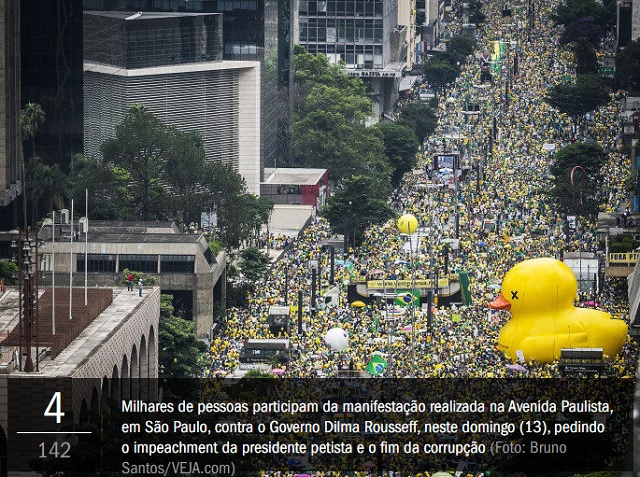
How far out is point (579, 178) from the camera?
17375 centimetres

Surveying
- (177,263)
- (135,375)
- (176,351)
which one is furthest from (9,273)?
(135,375)

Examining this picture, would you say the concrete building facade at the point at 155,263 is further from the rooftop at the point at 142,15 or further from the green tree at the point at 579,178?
the green tree at the point at 579,178

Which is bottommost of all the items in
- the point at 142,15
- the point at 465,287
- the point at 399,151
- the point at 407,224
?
the point at 465,287

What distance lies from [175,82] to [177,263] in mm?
43846

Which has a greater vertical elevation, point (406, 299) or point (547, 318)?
point (406, 299)

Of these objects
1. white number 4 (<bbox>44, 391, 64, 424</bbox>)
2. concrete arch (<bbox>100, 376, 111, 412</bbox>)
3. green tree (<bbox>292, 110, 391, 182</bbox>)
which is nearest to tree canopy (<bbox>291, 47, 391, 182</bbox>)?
green tree (<bbox>292, 110, 391, 182</bbox>)

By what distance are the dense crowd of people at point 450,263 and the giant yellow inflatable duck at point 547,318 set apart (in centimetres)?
130

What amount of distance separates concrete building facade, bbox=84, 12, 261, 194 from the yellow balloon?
80.1 ft

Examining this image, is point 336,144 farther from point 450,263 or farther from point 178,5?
point 450,263

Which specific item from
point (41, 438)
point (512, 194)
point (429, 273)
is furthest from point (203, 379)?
point (512, 194)

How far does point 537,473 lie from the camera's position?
87062 mm

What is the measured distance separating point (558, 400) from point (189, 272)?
161ft

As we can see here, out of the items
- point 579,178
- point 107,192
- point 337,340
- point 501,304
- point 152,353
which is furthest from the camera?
point 579,178

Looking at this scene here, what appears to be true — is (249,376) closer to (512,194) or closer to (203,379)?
(203,379)
